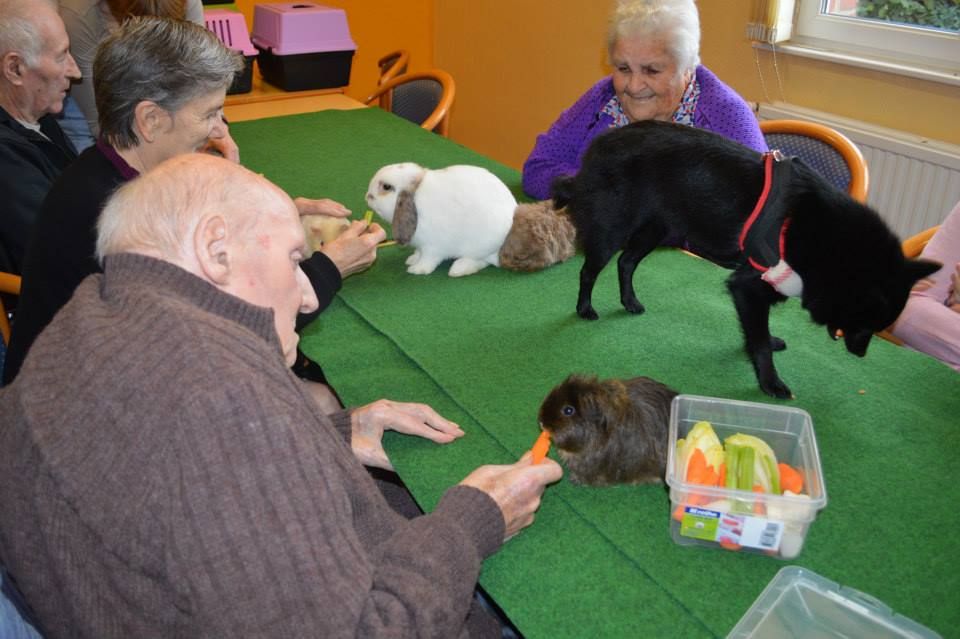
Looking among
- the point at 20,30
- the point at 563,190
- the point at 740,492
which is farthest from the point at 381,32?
the point at 740,492

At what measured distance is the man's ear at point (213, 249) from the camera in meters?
0.94

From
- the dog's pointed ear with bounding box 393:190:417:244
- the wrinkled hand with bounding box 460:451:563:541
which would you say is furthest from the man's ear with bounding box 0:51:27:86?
the wrinkled hand with bounding box 460:451:563:541

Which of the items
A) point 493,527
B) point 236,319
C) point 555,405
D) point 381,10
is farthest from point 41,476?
point 381,10

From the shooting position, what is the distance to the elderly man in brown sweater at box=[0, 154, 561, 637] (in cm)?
76

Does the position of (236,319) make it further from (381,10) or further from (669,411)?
(381,10)

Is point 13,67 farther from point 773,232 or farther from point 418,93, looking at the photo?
point 773,232

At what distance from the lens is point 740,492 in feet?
3.42

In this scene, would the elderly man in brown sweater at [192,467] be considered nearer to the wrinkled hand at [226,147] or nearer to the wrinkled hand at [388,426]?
the wrinkled hand at [388,426]

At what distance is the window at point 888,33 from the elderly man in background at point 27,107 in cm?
265

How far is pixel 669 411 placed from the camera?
4.09ft

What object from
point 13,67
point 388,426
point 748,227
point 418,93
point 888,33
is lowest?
point 388,426

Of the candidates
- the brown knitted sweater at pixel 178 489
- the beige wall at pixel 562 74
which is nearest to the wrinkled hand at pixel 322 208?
the brown knitted sweater at pixel 178 489

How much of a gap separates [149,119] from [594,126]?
51.3 inches

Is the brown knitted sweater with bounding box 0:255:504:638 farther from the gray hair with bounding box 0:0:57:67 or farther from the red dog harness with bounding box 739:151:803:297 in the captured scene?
the gray hair with bounding box 0:0:57:67
